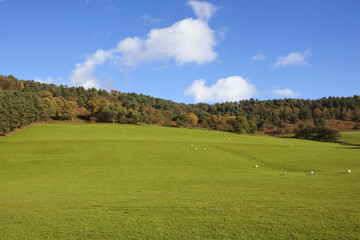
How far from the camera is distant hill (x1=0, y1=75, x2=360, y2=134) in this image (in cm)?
7507

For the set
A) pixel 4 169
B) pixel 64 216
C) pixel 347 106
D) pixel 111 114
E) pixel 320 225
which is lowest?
pixel 4 169

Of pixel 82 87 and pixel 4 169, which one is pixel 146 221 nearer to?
pixel 4 169

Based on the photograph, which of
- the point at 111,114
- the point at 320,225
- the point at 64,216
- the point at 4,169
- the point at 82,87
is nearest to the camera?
the point at 320,225

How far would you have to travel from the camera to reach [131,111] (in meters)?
100

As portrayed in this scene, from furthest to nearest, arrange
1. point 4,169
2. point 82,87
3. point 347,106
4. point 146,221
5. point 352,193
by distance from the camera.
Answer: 1. point 347,106
2. point 82,87
3. point 4,169
4. point 352,193
5. point 146,221

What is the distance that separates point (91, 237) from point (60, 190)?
39.0ft

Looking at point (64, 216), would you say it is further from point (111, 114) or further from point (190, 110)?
point (190, 110)

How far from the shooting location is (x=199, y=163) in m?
36.4

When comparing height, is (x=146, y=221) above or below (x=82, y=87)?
below

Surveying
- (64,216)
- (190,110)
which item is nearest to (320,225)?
(64,216)

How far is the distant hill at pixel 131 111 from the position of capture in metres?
75.1

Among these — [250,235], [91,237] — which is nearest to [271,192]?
[250,235]

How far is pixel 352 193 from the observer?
49.8ft

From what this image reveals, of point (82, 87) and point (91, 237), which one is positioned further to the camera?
point (82, 87)
